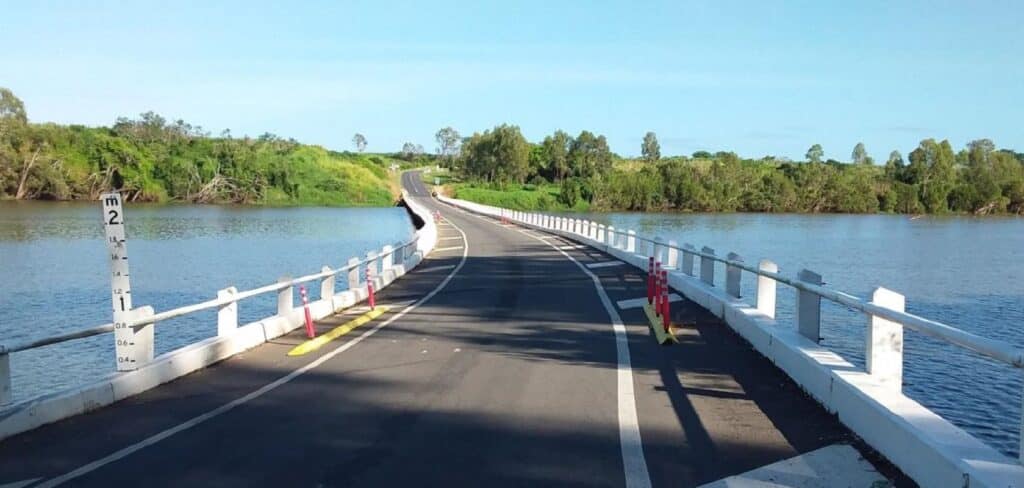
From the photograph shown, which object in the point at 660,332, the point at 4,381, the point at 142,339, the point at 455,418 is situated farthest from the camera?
the point at 660,332

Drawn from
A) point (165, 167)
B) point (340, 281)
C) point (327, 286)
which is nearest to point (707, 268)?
point (327, 286)

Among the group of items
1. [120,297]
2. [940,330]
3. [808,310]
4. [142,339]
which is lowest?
[142,339]

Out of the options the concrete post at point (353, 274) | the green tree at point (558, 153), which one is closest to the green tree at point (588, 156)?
the green tree at point (558, 153)

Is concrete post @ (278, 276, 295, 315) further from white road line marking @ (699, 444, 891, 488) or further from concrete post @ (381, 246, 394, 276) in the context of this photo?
white road line marking @ (699, 444, 891, 488)

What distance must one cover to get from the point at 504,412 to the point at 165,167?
135 m

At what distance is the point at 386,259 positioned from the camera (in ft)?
86.1

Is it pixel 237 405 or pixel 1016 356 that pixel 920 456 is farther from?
pixel 237 405

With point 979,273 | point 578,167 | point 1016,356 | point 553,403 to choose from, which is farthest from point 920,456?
point 578,167

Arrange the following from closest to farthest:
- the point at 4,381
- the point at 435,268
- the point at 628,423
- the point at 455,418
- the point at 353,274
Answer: the point at 4,381 < the point at 628,423 < the point at 455,418 < the point at 353,274 < the point at 435,268

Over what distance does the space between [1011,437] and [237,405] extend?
31.6ft

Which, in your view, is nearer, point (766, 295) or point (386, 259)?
point (766, 295)

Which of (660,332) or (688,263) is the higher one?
(688,263)

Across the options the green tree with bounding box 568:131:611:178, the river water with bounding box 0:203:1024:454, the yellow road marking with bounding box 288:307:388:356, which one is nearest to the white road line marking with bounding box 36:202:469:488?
the yellow road marking with bounding box 288:307:388:356

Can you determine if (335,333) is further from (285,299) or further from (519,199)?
(519,199)
